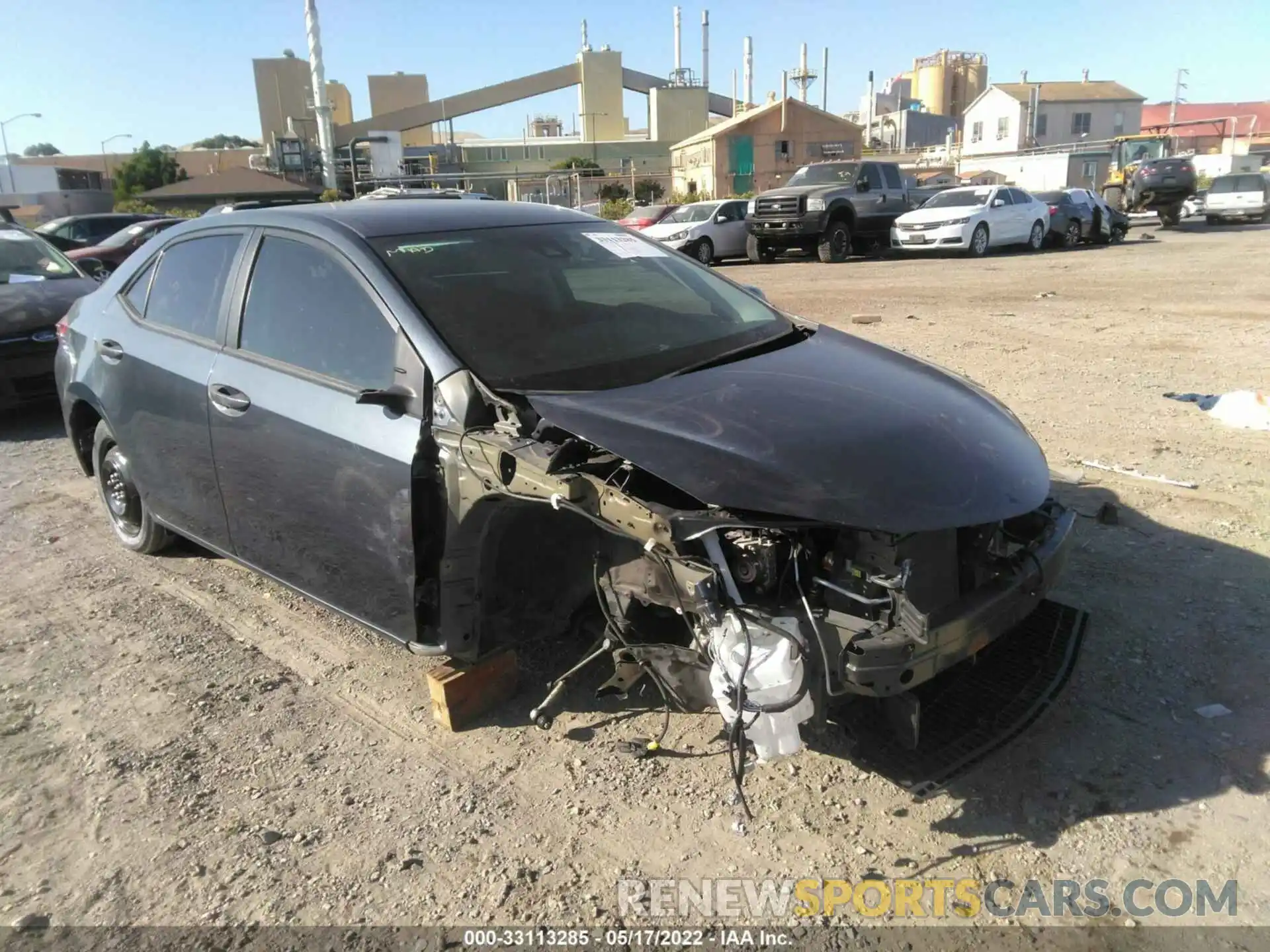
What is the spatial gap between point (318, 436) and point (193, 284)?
4.61ft

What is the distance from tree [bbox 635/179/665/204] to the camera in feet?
168

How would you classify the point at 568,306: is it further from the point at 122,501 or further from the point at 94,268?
the point at 94,268

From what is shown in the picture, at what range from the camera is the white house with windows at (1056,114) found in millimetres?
63969

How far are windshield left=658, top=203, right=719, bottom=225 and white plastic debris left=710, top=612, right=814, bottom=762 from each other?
2023 centimetres

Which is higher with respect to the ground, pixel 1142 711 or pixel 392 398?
pixel 392 398

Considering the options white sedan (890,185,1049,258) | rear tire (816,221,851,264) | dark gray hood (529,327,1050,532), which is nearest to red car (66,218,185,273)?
rear tire (816,221,851,264)

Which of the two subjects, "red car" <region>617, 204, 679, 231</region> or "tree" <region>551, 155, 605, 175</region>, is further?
"tree" <region>551, 155, 605, 175</region>

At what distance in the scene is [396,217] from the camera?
3.72 m

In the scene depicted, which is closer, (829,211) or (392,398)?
(392,398)

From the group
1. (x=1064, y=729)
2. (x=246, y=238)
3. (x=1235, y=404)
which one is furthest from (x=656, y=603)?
(x=1235, y=404)

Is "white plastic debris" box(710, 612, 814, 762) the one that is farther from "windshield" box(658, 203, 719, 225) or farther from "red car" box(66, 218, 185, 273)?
"windshield" box(658, 203, 719, 225)

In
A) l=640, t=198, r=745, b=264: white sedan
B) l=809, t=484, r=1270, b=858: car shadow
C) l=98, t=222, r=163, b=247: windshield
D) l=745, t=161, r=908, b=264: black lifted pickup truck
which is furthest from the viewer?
l=640, t=198, r=745, b=264: white sedan

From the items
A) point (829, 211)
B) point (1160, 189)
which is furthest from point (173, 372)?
point (1160, 189)

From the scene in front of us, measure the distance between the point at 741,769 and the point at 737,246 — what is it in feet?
68.6
